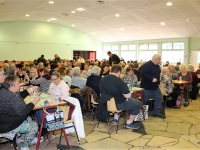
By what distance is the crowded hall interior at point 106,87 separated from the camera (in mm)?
3127

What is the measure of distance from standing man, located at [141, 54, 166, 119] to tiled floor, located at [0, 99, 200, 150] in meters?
0.35

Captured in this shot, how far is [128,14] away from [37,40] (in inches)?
276

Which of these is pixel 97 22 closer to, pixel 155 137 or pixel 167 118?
pixel 167 118

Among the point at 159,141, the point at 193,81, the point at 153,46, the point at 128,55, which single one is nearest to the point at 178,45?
the point at 153,46

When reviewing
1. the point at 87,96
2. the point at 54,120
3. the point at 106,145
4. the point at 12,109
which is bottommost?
the point at 106,145

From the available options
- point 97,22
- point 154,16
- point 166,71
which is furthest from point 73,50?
point 166,71

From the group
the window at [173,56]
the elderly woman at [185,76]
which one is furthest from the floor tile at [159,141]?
the window at [173,56]

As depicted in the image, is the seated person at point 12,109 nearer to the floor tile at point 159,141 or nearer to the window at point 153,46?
the floor tile at point 159,141

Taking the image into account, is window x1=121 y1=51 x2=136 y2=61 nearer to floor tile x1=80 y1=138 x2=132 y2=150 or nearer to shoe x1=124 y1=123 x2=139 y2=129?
shoe x1=124 y1=123 x2=139 y2=129

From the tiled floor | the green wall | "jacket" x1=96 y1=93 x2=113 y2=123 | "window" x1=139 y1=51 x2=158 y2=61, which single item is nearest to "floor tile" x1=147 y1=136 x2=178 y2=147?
the tiled floor

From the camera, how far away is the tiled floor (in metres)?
3.37

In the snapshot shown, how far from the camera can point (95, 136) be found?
3801 millimetres

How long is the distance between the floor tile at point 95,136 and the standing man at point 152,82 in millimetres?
1531

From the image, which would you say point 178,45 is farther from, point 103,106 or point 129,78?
point 103,106
